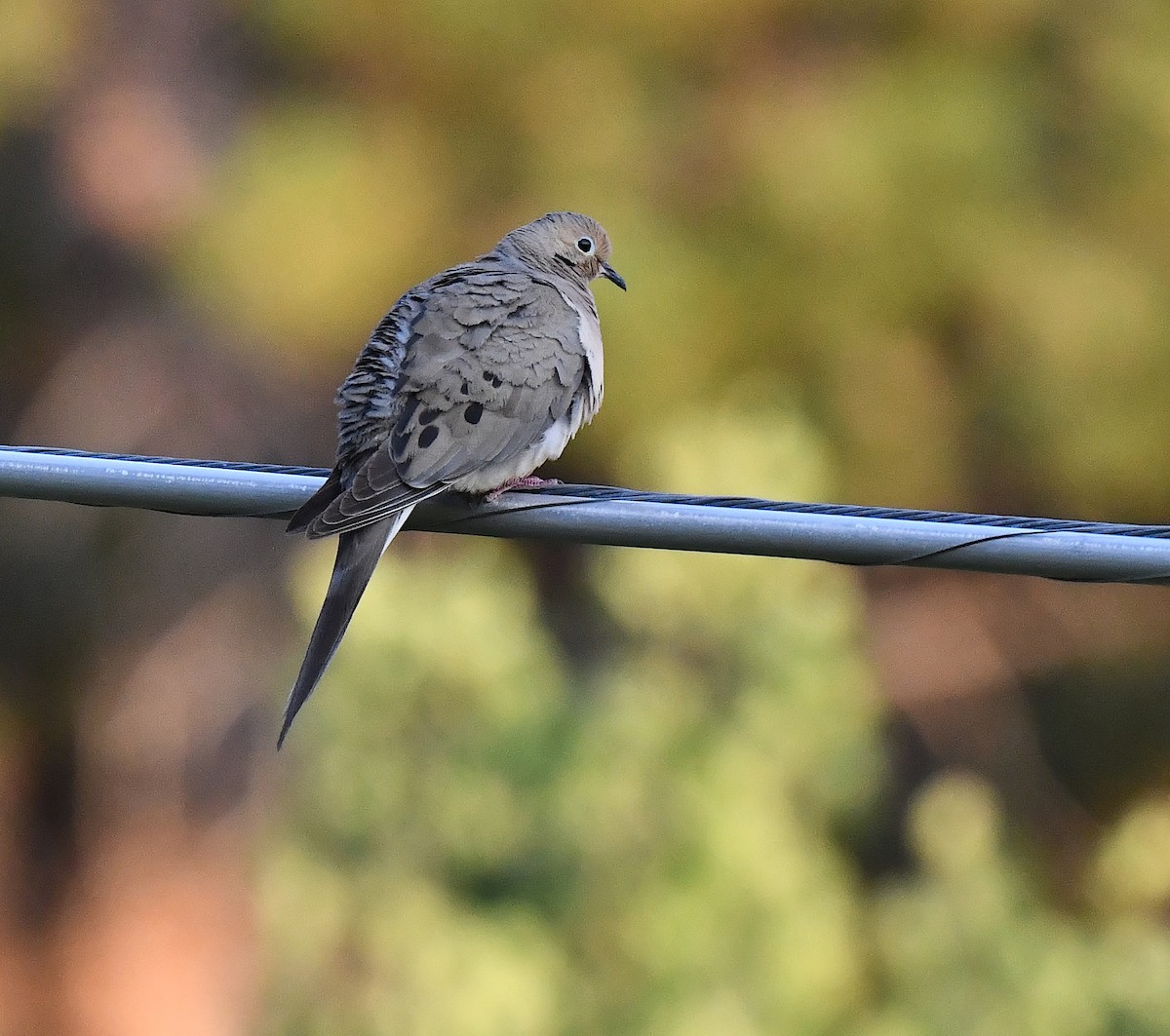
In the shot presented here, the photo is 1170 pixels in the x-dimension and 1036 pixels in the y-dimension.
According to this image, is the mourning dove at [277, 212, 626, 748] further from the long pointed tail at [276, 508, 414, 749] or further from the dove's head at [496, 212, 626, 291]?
the dove's head at [496, 212, 626, 291]

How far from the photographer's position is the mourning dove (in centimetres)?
290

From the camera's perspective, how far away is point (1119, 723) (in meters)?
8.07

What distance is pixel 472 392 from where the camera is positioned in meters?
3.24

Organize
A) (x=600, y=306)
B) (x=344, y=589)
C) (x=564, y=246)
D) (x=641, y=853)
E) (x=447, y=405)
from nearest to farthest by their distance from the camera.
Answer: (x=344, y=589), (x=447, y=405), (x=564, y=246), (x=641, y=853), (x=600, y=306)

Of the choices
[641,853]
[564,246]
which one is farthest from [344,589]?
[641,853]

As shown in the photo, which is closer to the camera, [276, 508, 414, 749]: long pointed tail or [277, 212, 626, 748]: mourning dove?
[276, 508, 414, 749]: long pointed tail

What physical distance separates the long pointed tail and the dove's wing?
1.8 inches

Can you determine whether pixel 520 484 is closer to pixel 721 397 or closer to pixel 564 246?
pixel 564 246

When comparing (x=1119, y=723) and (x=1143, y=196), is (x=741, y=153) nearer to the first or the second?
(x=1143, y=196)

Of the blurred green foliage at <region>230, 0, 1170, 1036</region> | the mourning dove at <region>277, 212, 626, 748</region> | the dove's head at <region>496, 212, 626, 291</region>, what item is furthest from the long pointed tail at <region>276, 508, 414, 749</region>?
the blurred green foliage at <region>230, 0, 1170, 1036</region>

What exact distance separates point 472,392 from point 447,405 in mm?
75

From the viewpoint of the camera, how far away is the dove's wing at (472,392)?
3.00 m

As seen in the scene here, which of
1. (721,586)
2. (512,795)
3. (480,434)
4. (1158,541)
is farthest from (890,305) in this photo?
(1158,541)

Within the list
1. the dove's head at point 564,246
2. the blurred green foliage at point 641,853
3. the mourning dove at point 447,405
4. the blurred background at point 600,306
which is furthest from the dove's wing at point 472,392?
the blurred background at point 600,306
